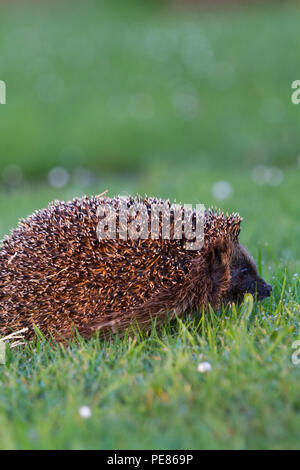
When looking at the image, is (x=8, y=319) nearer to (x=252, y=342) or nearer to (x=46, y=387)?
(x=46, y=387)

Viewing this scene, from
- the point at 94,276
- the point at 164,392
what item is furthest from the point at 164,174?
the point at 164,392

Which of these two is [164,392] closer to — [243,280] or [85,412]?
[85,412]

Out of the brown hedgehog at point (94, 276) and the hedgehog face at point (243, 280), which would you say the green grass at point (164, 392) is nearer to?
the brown hedgehog at point (94, 276)

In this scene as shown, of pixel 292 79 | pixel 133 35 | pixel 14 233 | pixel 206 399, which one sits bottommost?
pixel 206 399

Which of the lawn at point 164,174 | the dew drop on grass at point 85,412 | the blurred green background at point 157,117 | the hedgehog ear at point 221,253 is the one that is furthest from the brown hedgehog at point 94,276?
the blurred green background at point 157,117

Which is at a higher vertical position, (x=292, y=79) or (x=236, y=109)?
(x=292, y=79)

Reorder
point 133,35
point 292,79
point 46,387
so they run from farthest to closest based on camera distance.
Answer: point 133,35 < point 292,79 < point 46,387

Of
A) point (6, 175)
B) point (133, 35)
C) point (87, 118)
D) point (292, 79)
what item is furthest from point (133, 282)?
point (133, 35)
